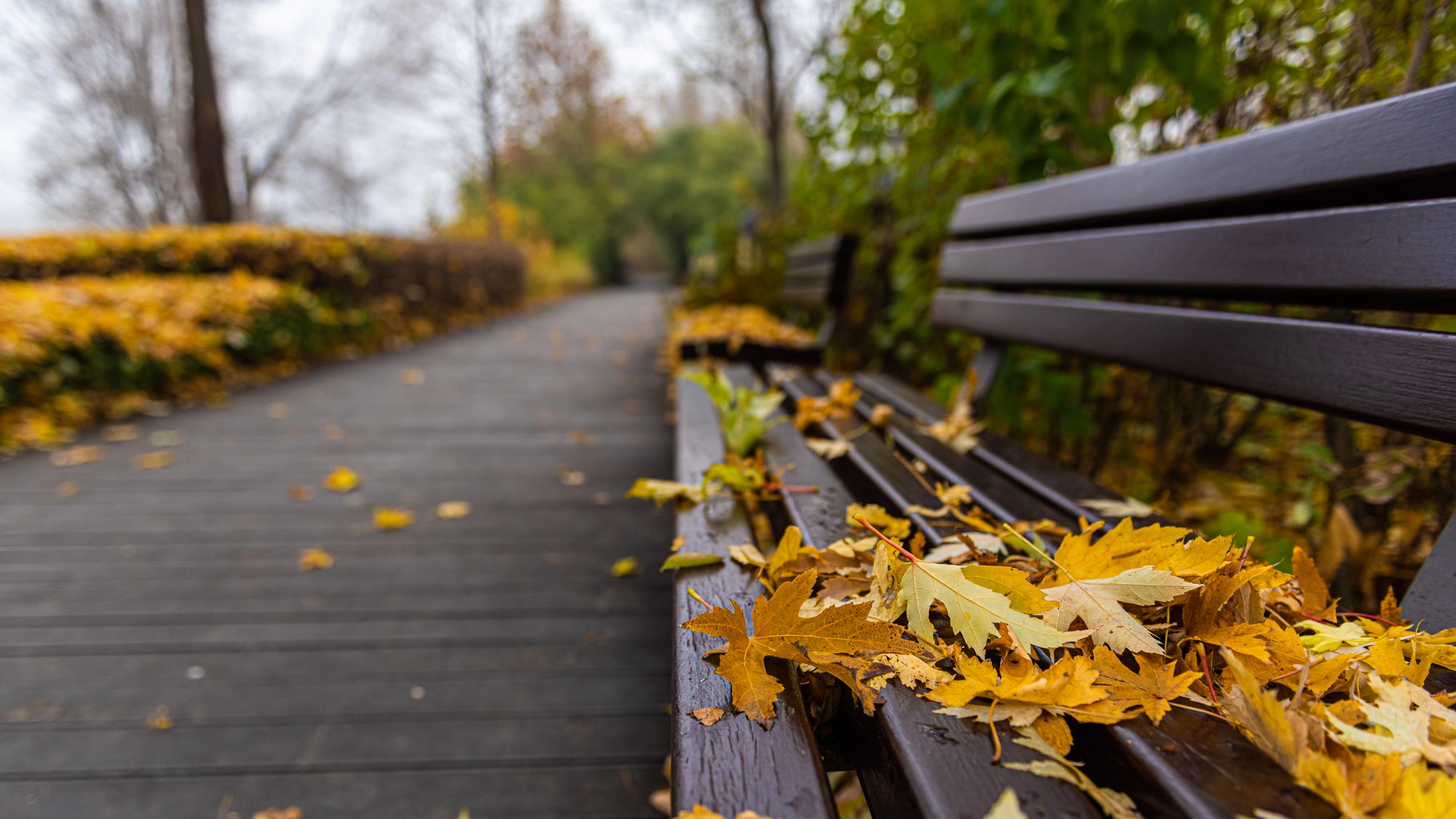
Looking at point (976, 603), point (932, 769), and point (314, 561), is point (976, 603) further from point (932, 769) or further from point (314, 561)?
point (314, 561)

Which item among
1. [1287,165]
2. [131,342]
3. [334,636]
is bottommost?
[334,636]

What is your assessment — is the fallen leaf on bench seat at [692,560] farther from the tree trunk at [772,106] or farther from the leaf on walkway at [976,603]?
the tree trunk at [772,106]

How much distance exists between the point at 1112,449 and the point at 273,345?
Answer: 18.2ft

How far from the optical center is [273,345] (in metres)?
5.23

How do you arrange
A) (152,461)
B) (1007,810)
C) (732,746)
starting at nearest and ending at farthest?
1. (1007,810)
2. (732,746)
3. (152,461)

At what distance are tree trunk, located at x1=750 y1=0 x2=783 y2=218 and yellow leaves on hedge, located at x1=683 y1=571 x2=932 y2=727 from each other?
668 centimetres

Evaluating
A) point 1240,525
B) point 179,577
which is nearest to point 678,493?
point 1240,525

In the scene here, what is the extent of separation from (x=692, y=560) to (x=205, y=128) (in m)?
9.71

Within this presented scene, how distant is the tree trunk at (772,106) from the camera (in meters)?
6.88

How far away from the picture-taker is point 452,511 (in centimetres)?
244

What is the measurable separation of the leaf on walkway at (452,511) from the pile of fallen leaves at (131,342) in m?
2.44

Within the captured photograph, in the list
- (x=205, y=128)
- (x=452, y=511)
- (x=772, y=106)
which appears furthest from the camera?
(x=205, y=128)

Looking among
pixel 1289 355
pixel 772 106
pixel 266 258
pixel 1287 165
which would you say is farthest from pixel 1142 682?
pixel 772 106

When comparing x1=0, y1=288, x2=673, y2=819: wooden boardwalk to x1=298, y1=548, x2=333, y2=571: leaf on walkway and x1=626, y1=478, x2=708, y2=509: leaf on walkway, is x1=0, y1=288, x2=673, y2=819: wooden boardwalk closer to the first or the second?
x1=298, y1=548, x2=333, y2=571: leaf on walkway
